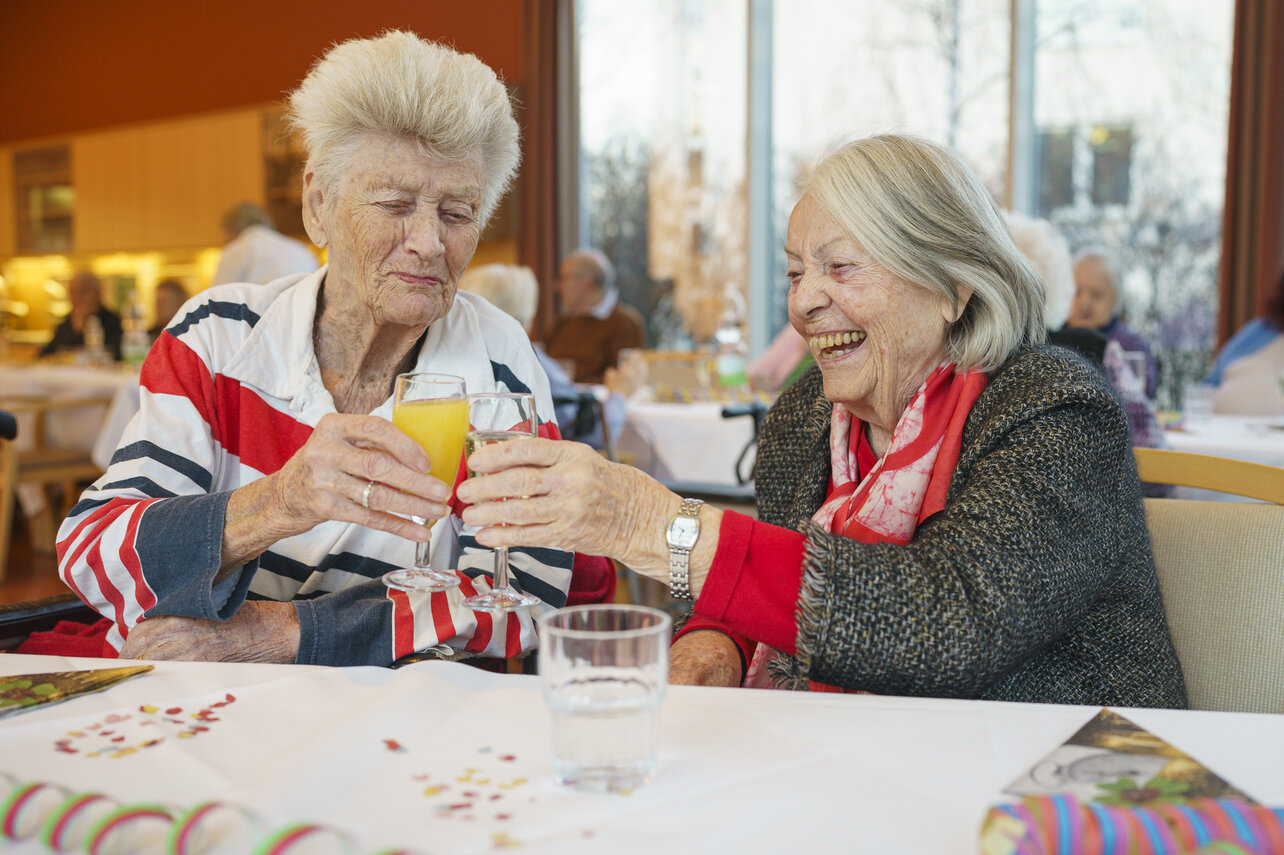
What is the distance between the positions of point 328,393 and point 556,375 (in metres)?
2.58

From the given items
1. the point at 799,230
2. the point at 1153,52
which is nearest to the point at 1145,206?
the point at 1153,52

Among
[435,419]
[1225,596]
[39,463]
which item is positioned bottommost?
[39,463]

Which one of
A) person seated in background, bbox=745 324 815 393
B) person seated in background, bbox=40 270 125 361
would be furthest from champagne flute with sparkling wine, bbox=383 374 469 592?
person seated in background, bbox=40 270 125 361

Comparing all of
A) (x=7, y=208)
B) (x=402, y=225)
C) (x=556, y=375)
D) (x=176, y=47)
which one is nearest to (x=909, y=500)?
(x=402, y=225)

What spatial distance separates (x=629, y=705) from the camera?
0.83 metres

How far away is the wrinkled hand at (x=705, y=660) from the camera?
1378mm

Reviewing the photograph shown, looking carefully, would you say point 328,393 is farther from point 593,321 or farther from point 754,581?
point 593,321

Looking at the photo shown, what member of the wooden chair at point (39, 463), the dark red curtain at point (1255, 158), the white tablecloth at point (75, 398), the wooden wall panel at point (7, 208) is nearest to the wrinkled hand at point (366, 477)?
the wooden chair at point (39, 463)

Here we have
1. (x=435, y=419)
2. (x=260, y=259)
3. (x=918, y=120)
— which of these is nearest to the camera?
(x=435, y=419)

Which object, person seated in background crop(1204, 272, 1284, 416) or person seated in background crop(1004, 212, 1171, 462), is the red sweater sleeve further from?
person seated in background crop(1204, 272, 1284, 416)

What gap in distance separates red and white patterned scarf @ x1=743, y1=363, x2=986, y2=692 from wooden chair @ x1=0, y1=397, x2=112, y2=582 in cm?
423

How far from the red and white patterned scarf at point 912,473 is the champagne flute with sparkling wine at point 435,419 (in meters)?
0.48

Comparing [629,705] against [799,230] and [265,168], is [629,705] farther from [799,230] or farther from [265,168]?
[265,168]

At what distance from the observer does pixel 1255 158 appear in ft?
17.4
